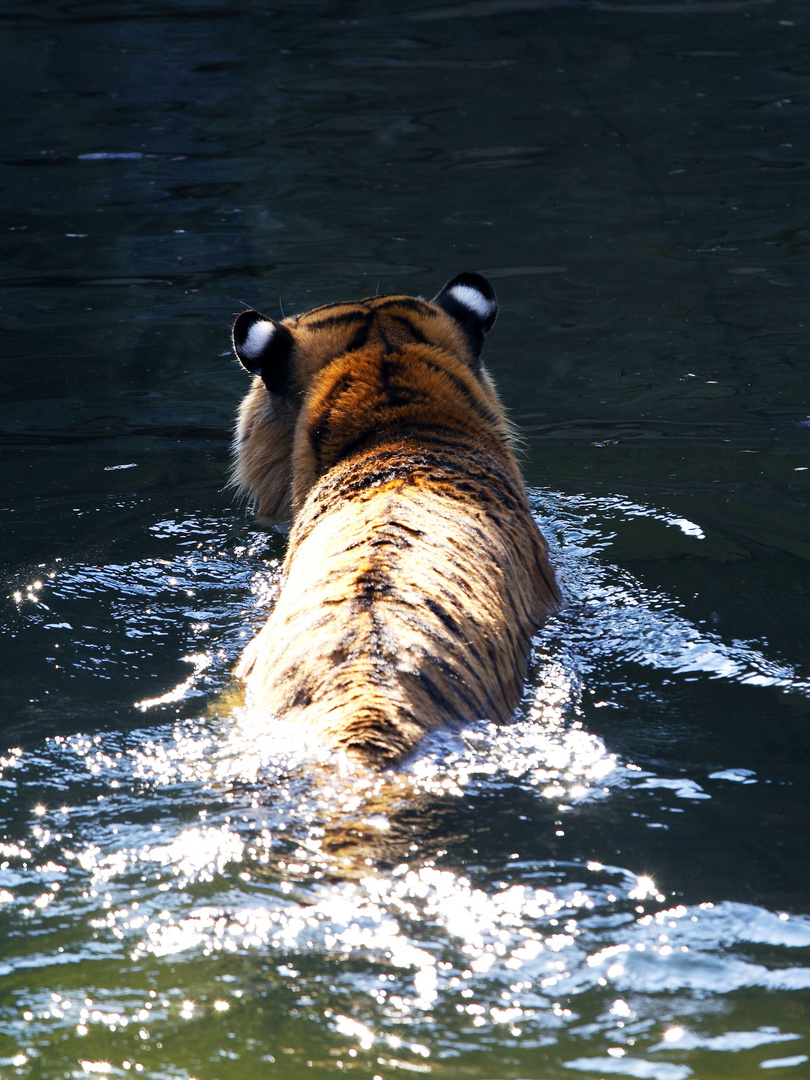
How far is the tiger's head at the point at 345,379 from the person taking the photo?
418 cm

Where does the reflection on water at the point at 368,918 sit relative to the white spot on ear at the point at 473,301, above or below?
below

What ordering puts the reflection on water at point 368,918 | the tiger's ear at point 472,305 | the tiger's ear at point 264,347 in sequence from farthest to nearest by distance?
the tiger's ear at point 472,305 → the tiger's ear at point 264,347 → the reflection on water at point 368,918

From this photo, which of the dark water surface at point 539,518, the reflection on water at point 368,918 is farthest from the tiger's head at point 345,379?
the reflection on water at point 368,918

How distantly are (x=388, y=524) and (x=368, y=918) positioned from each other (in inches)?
49.7

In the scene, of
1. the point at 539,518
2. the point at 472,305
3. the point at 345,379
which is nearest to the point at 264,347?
the point at 345,379

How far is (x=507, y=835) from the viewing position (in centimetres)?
245

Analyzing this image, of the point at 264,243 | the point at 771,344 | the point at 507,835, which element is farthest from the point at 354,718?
the point at 264,243

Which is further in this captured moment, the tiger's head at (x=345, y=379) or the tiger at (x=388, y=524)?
the tiger's head at (x=345, y=379)

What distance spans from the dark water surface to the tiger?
0.12 meters

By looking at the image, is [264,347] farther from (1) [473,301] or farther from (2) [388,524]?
(2) [388,524]

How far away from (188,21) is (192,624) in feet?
33.8

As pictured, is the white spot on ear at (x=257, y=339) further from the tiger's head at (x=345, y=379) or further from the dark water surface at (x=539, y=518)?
the dark water surface at (x=539, y=518)

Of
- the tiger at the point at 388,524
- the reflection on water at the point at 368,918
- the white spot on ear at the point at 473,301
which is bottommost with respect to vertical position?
the reflection on water at the point at 368,918

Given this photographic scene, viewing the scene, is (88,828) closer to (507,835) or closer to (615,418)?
(507,835)
